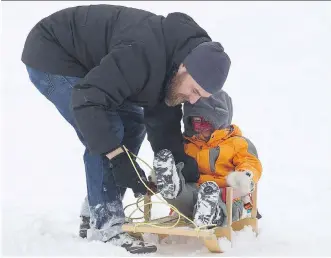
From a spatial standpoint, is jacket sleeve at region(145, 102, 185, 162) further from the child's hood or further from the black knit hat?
the black knit hat

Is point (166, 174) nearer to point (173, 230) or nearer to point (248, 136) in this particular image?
point (173, 230)

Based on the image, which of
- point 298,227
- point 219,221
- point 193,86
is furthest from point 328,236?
point 193,86

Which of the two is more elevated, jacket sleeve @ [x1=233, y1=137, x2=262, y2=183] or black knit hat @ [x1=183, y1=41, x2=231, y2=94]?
black knit hat @ [x1=183, y1=41, x2=231, y2=94]

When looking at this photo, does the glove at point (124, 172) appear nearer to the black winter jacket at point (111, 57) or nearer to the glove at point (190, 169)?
the black winter jacket at point (111, 57)

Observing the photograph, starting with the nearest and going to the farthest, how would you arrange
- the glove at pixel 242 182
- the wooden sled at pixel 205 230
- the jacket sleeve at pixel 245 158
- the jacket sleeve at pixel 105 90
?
the jacket sleeve at pixel 105 90, the wooden sled at pixel 205 230, the glove at pixel 242 182, the jacket sleeve at pixel 245 158

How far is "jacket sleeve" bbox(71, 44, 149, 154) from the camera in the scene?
2.62 m

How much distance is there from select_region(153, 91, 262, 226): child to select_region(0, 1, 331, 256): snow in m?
0.23

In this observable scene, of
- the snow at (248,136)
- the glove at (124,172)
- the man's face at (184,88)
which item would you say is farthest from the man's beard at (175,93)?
the snow at (248,136)

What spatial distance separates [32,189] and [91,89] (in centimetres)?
221

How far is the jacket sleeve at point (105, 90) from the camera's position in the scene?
262 centimetres

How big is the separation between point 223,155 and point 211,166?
9 cm

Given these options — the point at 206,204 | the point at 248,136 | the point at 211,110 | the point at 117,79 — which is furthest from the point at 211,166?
the point at 248,136

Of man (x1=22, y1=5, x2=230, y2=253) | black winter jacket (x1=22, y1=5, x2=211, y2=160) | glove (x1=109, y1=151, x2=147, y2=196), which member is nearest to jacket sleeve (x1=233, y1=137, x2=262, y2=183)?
man (x1=22, y1=5, x2=230, y2=253)

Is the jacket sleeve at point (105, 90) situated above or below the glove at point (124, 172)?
above
